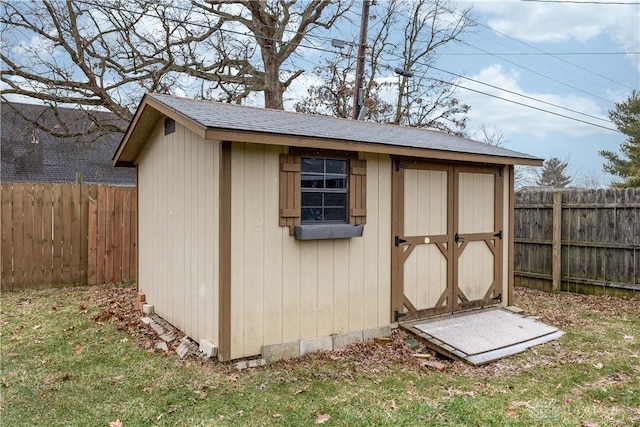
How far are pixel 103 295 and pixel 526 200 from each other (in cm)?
770

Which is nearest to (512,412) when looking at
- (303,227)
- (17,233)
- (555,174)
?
(303,227)

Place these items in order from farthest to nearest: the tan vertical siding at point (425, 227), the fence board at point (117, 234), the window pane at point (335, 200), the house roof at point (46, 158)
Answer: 1. the house roof at point (46, 158)
2. the fence board at point (117, 234)
3. the tan vertical siding at point (425, 227)
4. the window pane at point (335, 200)

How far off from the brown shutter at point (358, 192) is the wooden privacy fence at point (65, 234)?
4.96 metres

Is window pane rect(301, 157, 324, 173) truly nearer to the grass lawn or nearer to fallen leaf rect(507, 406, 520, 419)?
the grass lawn

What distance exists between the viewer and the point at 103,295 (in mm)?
7000

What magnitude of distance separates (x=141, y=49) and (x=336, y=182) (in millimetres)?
8204

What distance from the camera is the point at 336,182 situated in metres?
4.75

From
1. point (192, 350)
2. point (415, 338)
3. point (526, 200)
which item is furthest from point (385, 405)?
point (526, 200)

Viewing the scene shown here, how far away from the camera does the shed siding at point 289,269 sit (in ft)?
13.7

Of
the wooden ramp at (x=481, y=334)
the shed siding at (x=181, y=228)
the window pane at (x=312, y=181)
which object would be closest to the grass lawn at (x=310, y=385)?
the wooden ramp at (x=481, y=334)

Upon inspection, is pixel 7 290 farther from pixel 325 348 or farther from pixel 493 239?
pixel 493 239

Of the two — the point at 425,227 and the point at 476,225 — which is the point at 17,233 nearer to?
the point at 425,227

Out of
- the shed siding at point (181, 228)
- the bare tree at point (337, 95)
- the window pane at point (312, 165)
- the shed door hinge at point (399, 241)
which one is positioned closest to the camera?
the shed siding at point (181, 228)

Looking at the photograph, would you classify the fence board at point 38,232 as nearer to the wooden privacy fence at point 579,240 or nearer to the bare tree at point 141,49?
the bare tree at point 141,49
